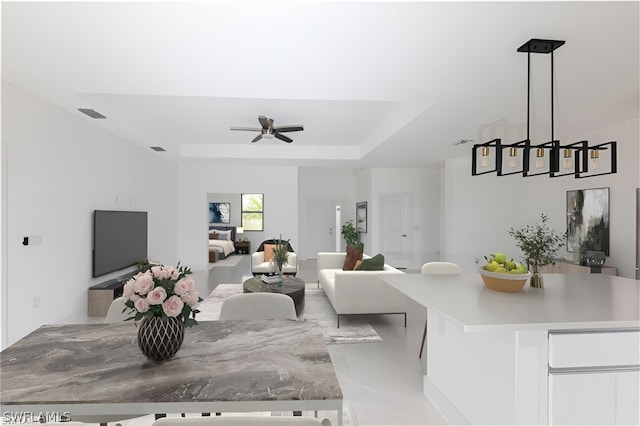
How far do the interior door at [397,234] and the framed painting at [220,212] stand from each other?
5438 millimetres

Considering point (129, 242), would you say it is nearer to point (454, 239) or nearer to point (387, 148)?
point (387, 148)

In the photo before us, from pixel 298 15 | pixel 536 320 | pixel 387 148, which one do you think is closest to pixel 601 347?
pixel 536 320

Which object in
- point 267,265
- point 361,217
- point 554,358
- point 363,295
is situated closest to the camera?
point 554,358

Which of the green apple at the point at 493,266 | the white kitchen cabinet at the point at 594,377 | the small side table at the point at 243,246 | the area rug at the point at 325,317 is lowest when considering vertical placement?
the area rug at the point at 325,317

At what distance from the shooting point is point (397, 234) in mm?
9742

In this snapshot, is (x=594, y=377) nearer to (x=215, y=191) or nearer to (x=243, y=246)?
(x=215, y=191)

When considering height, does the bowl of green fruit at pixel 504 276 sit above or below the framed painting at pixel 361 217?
below

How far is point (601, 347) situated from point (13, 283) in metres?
4.74

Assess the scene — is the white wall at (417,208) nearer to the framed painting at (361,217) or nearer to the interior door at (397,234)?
the interior door at (397,234)

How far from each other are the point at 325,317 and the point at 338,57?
3283 millimetres

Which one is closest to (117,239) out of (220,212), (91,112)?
(91,112)

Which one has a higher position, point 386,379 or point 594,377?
point 594,377

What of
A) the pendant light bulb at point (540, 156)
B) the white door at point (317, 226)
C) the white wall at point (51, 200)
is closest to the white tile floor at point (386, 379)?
the pendant light bulb at point (540, 156)

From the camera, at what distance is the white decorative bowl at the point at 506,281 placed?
2.36 meters
